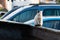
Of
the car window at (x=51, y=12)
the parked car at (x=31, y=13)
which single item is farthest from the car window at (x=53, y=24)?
the car window at (x=51, y=12)

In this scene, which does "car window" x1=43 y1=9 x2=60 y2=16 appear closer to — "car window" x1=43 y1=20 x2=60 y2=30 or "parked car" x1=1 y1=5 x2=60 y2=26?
"parked car" x1=1 y1=5 x2=60 y2=26

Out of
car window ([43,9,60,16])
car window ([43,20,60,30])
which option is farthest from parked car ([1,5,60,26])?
car window ([43,20,60,30])

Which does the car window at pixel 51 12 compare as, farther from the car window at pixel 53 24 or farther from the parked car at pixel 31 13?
the car window at pixel 53 24

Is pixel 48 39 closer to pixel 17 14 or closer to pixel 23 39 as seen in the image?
pixel 23 39

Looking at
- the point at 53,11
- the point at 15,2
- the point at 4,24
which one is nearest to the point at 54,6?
the point at 53,11

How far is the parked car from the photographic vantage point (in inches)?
343

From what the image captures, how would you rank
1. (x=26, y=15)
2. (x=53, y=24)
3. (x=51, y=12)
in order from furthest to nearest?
(x=51, y=12), (x=26, y=15), (x=53, y=24)

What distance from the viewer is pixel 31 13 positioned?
8.89m

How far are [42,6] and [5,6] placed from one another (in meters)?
36.3

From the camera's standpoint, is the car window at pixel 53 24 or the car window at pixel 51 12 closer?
the car window at pixel 53 24

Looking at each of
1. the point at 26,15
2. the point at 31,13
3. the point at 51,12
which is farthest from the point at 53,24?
the point at 26,15

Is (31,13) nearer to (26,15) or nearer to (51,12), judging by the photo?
(26,15)

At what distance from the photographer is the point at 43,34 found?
2.62 metres

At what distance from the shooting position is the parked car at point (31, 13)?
8.71 meters
